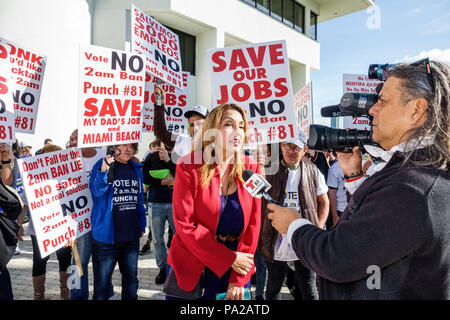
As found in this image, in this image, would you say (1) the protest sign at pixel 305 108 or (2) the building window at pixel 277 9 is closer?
(1) the protest sign at pixel 305 108

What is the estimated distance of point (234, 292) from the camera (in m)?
2.03

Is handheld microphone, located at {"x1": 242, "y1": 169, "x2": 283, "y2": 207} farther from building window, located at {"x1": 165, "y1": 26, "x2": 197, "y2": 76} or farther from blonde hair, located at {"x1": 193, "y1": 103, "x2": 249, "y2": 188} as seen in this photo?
building window, located at {"x1": 165, "y1": 26, "x2": 197, "y2": 76}

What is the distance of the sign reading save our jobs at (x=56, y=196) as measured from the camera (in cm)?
269

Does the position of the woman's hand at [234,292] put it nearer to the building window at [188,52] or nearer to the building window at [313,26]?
the building window at [188,52]

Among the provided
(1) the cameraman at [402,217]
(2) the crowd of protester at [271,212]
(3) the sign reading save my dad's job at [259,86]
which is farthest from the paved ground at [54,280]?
(1) the cameraman at [402,217]

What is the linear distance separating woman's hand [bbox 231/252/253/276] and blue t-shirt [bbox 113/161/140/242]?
1475 mm

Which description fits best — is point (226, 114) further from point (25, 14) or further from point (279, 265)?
point (25, 14)

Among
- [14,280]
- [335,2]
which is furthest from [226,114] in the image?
[335,2]

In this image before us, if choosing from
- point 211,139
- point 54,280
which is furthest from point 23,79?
point 54,280

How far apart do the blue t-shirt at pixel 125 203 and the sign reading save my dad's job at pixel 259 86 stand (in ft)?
4.06

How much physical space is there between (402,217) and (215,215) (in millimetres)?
1245

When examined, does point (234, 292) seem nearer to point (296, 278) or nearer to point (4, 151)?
point (296, 278)

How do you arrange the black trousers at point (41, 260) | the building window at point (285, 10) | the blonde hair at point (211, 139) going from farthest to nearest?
the building window at point (285, 10)
the black trousers at point (41, 260)
the blonde hair at point (211, 139)
